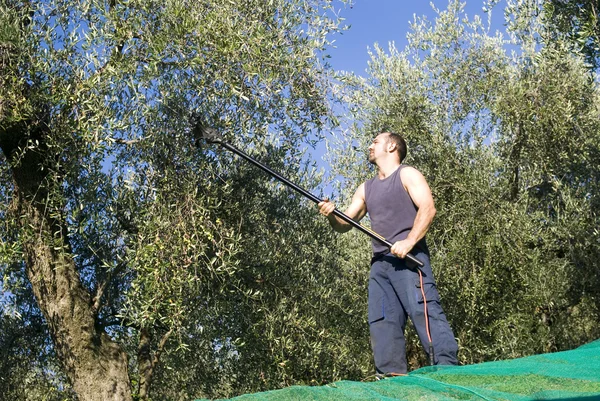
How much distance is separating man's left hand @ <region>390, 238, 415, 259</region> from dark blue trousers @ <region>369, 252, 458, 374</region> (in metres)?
0.21

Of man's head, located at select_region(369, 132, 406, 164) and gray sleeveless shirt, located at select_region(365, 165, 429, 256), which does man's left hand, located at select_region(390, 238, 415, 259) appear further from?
man's head, located at select_region(369, 132, 406, 164)

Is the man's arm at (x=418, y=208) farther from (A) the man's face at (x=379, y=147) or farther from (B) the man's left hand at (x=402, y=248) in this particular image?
(A) the man's face at (x=379, y=147)

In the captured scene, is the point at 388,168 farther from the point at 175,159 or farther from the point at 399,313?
the point at 175,159

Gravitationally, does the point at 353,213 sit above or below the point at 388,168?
below

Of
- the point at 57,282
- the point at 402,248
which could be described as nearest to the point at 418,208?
the point at 402,248

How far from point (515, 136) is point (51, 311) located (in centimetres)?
698

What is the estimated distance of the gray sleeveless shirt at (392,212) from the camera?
6273mm

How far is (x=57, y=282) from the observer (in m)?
7.24

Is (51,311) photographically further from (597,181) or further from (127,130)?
(597,181)

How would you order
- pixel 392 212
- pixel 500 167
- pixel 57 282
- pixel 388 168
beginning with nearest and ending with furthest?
pixel 392 212 → pixel 388 168 → pixel 57 282 → pixel 500 167

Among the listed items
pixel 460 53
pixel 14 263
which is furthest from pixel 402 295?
pixel 460 53

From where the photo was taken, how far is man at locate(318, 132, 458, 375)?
5.84 metres

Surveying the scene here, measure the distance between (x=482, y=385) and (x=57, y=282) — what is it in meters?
4.64

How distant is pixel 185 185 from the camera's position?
7.27 metres
